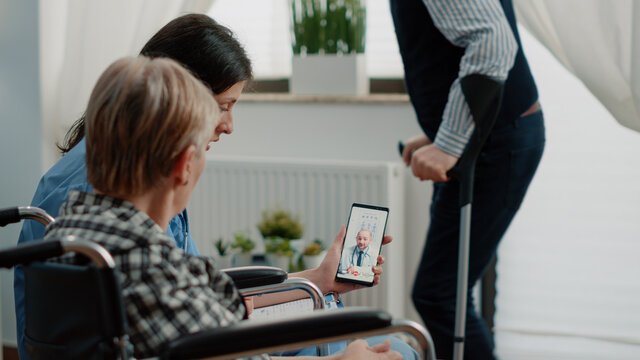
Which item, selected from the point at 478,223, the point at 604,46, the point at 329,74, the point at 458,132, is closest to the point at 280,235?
the point at 329,74

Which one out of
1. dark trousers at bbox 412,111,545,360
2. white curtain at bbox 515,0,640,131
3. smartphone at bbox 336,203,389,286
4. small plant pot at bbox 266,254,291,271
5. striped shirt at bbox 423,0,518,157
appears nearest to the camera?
smartphone at bbox 336,203,389,286

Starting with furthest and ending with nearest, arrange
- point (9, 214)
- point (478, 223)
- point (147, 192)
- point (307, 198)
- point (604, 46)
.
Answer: point (307, 198) < point (604, 46) < point (478, 223) < point (9, 214) < point (147, 192)

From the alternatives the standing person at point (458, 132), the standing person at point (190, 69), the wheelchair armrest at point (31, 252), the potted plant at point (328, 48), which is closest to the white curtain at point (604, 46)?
the standing person at point (458, 132)

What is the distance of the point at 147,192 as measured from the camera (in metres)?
0.90

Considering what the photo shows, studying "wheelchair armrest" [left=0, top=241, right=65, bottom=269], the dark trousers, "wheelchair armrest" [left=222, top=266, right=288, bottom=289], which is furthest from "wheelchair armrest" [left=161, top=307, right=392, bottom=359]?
the dark trousers

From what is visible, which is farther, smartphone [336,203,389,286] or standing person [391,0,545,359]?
standing person [391,0,545,359]

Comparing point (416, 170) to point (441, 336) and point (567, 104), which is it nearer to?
point (441, 336)

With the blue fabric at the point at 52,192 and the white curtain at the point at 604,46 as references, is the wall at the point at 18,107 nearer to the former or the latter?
the blue fabric at the point at 52,192

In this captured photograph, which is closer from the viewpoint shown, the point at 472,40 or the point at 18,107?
the point at 472,40

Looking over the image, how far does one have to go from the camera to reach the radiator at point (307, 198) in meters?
2.21

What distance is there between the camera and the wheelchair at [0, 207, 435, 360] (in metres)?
0.77

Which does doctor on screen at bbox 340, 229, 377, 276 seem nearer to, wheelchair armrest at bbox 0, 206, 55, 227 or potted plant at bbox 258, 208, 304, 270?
wheelchair armrest at bbox 0, 206, 55, 227

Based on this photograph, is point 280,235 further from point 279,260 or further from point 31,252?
point 31,252

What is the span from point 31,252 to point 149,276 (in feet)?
0.44
